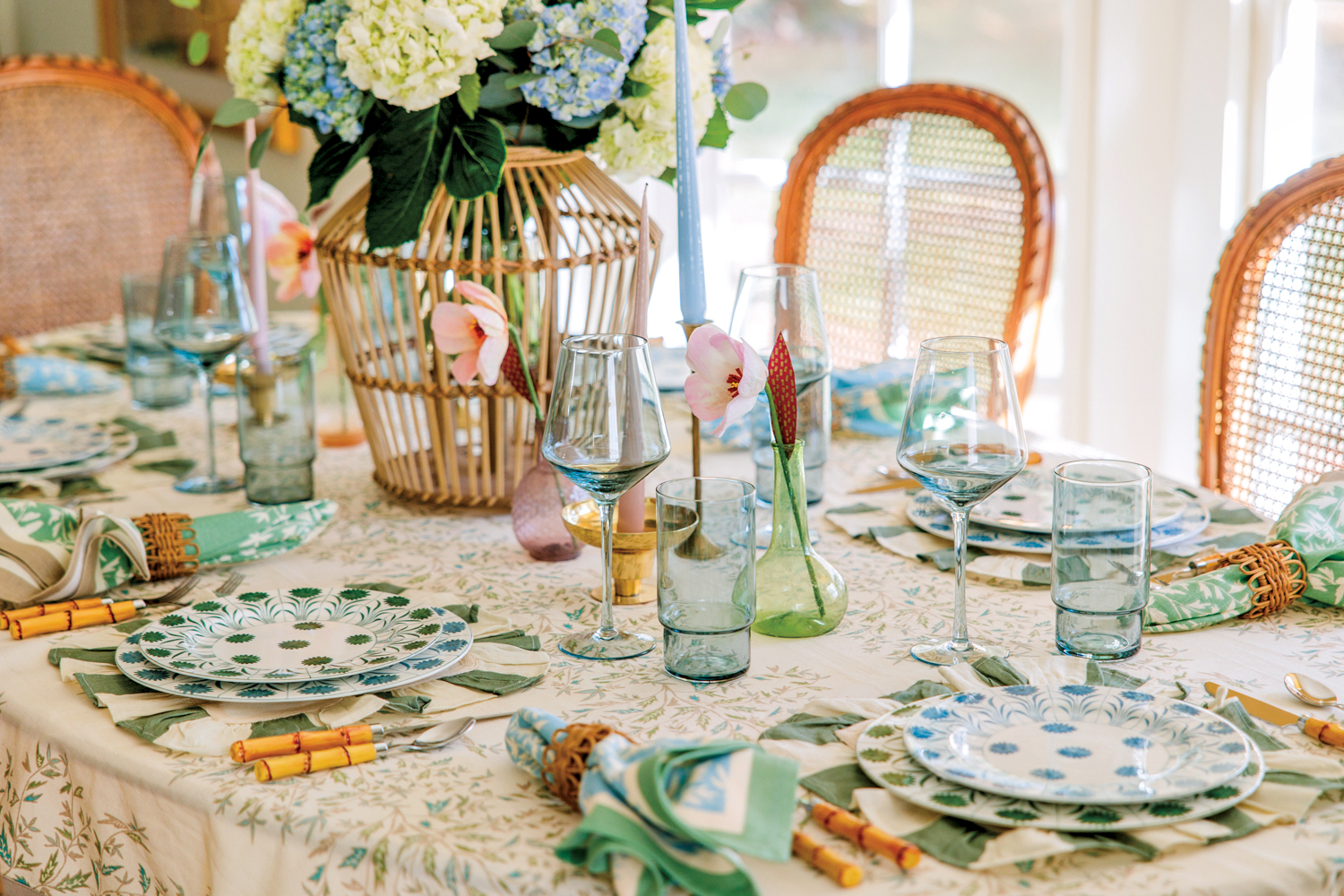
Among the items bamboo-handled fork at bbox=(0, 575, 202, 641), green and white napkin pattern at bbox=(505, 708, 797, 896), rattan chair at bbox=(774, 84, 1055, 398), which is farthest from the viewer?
rattan chair at bbox=(774, 84, 1055, 398)

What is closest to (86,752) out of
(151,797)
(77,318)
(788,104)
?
(151,797)

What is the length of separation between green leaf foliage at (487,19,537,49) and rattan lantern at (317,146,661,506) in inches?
4.8

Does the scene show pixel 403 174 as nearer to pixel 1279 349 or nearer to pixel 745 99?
pixel 745 99

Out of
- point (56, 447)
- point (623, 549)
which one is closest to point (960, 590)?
point (623, 549)

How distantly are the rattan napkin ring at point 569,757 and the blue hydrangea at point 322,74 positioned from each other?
2.15 feet

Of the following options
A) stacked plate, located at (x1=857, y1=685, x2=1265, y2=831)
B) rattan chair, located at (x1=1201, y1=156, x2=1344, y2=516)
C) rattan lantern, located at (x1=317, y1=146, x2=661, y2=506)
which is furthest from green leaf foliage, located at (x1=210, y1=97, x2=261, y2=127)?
rattan chair, located at (x1=1201, y1=156, x2=1344, y2=516)

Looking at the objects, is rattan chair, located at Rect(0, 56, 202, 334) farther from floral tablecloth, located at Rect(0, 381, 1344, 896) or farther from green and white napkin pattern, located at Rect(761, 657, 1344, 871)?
green and white napkin pattern, located at Rect(761, 657, 1344, 871)

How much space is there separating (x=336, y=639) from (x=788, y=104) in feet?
8.59

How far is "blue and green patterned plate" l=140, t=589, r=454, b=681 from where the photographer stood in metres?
0.87

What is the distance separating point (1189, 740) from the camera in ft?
2.43


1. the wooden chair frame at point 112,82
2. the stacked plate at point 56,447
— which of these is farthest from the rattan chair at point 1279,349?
the wooden chair frame at point 112,82

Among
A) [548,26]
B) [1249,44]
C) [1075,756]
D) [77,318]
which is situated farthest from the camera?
[1249,44]

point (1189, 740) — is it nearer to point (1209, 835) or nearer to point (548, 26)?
point (1209, 835)

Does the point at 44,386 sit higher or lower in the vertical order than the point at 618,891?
higher
